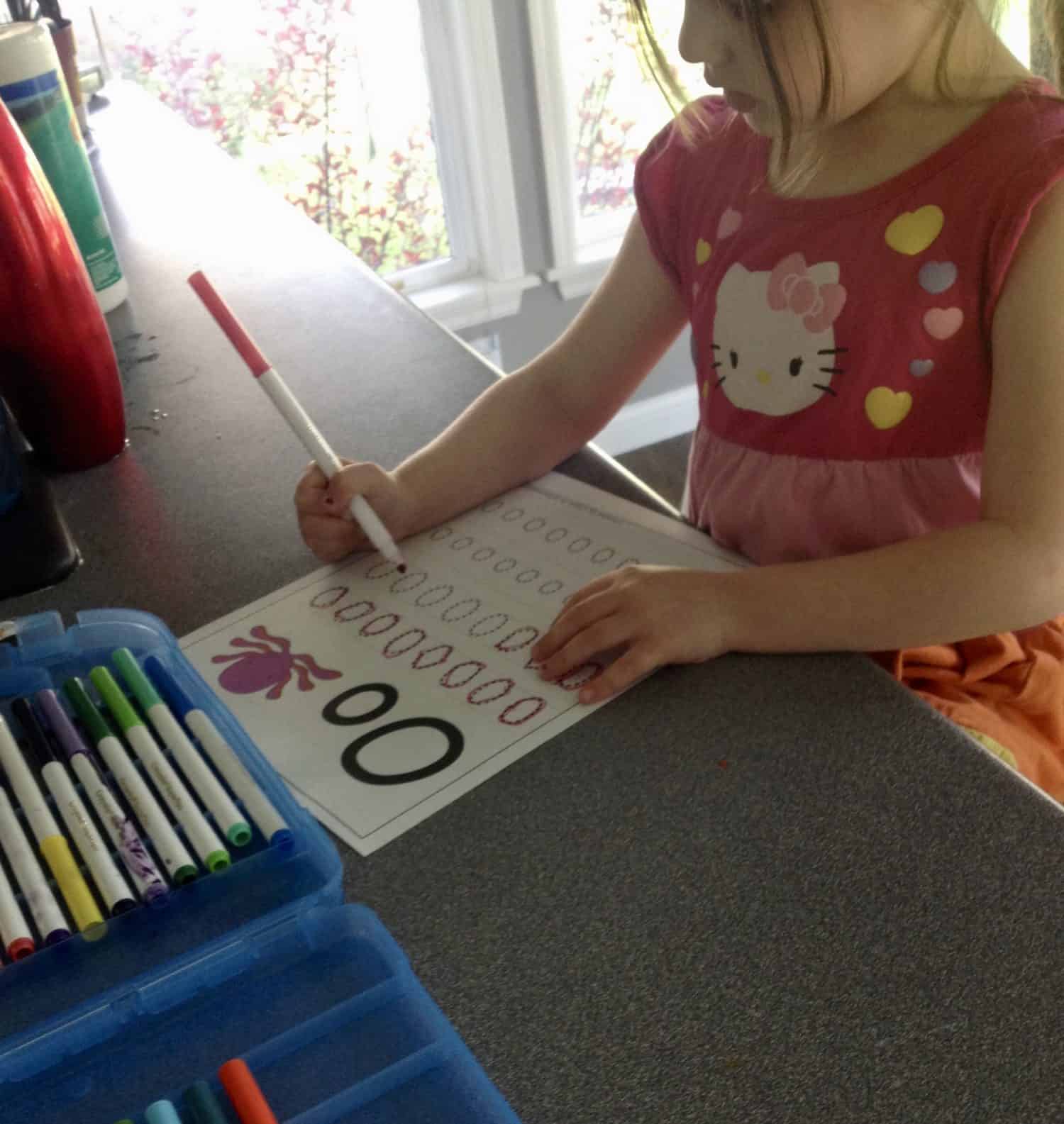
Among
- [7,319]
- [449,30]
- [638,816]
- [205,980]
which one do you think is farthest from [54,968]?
[449,30]

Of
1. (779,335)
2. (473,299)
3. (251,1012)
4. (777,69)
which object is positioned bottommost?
(473,299)

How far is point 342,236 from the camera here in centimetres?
205

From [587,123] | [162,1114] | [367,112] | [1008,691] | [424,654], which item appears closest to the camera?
[162,1114]

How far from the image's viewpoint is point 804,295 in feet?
2.28

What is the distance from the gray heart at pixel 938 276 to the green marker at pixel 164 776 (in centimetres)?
46

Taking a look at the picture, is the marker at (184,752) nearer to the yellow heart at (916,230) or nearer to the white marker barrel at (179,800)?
the white marker barrel at (179,800)

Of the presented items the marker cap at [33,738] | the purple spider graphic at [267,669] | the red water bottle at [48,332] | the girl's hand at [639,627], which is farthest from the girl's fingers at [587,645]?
the red water bottle at [48,332]

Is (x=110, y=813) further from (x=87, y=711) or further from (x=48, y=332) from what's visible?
(x=48, y=332)

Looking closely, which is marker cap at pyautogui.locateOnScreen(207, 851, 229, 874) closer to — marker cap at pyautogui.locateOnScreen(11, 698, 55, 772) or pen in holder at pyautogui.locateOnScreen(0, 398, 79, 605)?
marker cap at pyautogui.locateOnScreen(11, 698, 55, 772)

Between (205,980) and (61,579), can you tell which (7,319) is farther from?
(205,980)

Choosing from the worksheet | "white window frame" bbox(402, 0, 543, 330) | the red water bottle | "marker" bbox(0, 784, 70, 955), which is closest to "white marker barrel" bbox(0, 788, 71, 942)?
"marker" bbox(0, 784, 70, 955)

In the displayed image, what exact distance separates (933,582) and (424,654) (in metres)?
0.24

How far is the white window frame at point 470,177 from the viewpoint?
1.84 metres

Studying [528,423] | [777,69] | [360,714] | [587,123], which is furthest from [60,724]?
[587,123]
